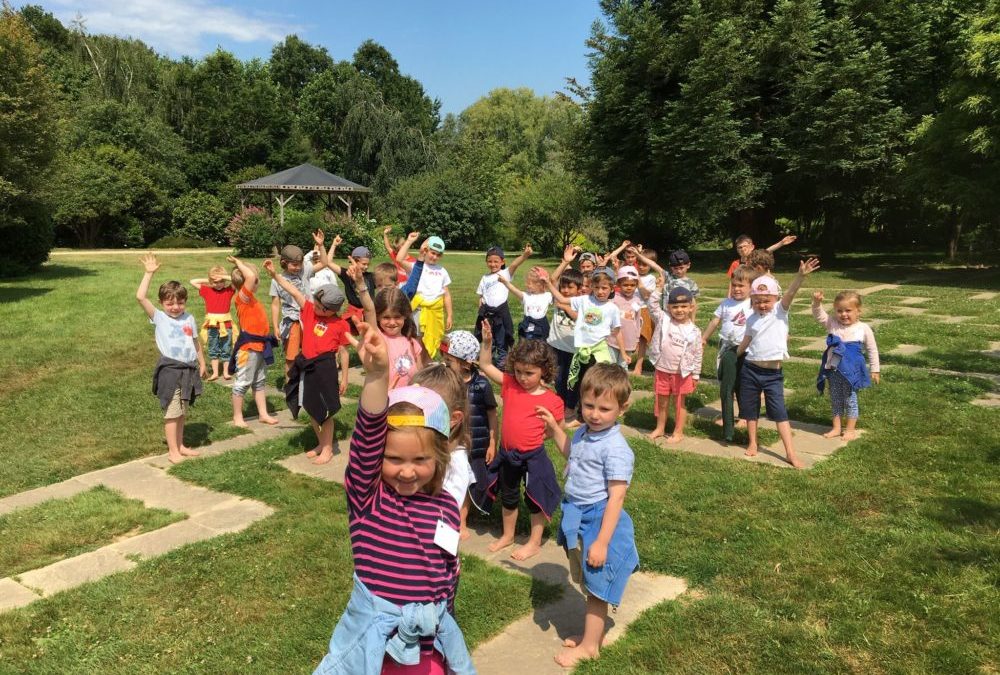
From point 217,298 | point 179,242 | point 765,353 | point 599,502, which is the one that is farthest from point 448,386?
point 179,242

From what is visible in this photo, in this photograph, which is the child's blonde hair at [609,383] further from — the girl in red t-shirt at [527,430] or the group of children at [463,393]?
the girl in red t-shirt at [527,430]

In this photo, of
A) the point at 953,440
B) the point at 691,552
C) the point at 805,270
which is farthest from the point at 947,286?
the point at 691,552

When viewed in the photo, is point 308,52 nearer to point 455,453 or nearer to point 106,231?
point 106,231

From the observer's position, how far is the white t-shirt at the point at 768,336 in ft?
20.0

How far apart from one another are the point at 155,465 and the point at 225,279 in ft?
11.4

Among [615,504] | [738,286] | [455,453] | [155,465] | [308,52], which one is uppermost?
[308,52]

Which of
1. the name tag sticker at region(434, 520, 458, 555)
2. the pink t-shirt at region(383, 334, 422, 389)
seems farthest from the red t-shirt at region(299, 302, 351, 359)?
the name tag sticker at region(434, 520, 458, 555)

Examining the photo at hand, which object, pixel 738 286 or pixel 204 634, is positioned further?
pixel 738 286

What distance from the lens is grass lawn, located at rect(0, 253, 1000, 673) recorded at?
3.36m

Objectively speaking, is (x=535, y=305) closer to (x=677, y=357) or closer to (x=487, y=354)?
(x=677, y=357)

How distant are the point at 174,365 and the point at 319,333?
1.40 metres

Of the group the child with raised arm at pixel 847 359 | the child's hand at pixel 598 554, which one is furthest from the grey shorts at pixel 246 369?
the child with raised arm at pixel 847 359

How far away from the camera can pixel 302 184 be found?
2877 cm

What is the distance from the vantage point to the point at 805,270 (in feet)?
19.2
